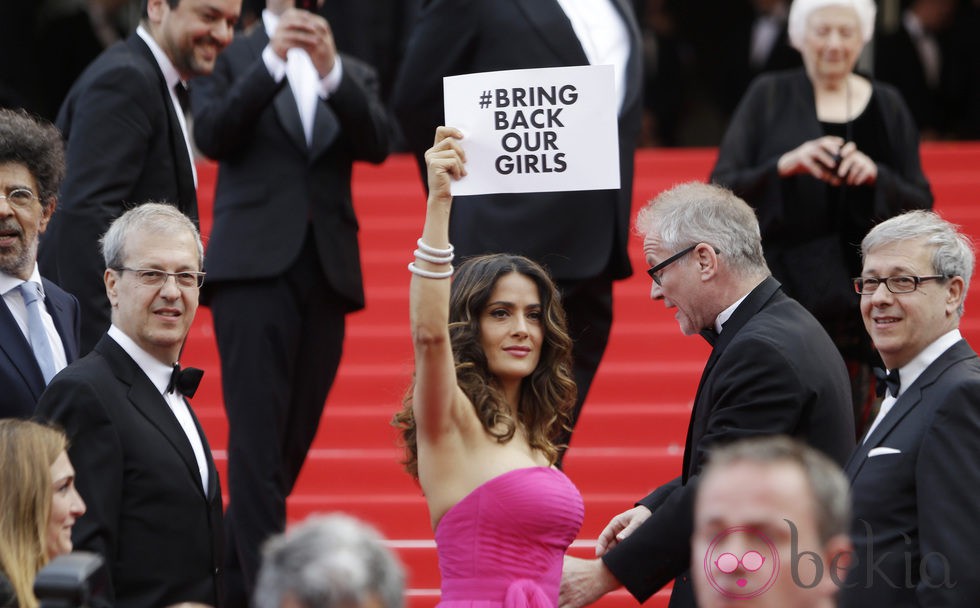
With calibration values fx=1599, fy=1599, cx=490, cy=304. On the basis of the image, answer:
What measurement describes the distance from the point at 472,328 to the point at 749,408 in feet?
2.87

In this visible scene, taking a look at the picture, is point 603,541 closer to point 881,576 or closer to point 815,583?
point 881,576

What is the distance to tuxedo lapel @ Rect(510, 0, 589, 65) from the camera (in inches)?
229

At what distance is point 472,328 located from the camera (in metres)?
4.77

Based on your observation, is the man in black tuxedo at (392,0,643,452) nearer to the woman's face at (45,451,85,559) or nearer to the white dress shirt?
the white dress shirt

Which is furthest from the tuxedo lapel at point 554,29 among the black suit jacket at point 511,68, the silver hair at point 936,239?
the silver hair at point 936,239

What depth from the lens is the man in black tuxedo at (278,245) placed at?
606cm

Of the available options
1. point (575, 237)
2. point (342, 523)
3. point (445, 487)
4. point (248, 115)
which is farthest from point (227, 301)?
point (342, 523)

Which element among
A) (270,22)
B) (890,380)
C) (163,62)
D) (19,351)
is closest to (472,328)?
(890,380)

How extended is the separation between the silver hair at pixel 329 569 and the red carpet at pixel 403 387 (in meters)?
3.81

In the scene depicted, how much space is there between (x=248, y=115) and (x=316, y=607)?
3.83m

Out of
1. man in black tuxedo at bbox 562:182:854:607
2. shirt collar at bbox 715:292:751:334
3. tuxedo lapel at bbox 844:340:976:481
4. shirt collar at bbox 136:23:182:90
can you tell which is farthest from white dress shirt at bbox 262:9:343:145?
tuxedo lapel at bbox 844:340:976:481

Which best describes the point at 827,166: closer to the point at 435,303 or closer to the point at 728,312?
the point at 728,312

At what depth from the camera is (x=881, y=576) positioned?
4102 mm

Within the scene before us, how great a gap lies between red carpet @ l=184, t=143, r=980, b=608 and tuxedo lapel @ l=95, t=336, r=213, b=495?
92.2 inches
